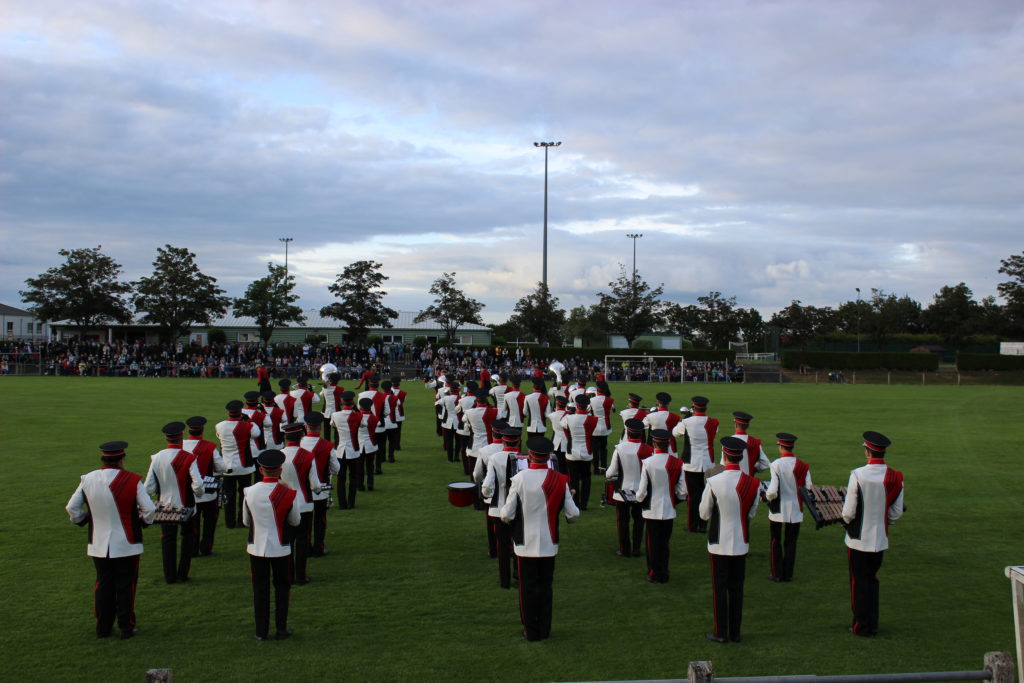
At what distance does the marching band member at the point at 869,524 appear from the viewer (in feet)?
23.4

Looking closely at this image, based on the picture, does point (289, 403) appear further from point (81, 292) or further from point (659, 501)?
point (81, 292)

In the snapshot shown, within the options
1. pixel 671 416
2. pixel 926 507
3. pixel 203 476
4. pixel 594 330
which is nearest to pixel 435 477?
pixel 671 416

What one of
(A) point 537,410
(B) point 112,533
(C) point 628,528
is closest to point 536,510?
(C) point 628,528

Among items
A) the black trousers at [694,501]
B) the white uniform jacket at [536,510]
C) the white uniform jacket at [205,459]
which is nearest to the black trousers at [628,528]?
the black trousers at [694,501]

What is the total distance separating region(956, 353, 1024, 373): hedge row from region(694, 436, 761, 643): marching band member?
60.0 metres

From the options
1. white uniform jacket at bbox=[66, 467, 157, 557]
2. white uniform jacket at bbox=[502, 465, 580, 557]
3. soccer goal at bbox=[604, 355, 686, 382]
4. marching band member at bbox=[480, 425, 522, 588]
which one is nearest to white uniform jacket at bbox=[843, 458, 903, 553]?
white uniform jacket at bbox=[502, 465, 580, 557]

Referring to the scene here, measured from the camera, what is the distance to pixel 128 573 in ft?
23.1

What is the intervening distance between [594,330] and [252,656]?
66.7m

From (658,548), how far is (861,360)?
57.5m

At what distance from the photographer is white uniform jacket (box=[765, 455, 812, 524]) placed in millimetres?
8508

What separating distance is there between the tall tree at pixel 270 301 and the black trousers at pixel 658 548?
5724 cm

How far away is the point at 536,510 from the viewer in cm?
703

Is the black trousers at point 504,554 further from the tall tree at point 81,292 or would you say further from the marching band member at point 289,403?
the tall tree at point 81,292

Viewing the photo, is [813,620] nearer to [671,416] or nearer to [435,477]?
[671,416]
